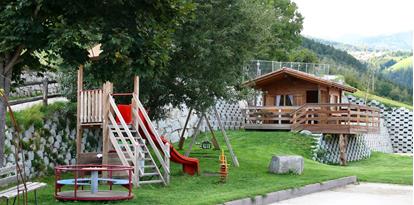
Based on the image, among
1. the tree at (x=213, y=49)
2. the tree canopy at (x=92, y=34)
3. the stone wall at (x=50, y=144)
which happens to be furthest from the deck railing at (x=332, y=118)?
the tree canopy at (x=92, y=34)

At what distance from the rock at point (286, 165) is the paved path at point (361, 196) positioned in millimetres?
1501

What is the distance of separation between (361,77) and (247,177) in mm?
45892

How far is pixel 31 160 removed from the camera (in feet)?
49.7

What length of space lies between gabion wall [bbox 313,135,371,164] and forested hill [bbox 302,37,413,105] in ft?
55.4

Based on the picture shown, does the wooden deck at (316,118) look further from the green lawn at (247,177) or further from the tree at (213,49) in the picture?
the tree at (213,49)

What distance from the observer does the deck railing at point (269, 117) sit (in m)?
31.4

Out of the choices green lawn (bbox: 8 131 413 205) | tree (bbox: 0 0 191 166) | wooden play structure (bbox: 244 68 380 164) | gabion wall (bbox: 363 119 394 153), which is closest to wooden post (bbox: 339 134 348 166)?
wooden play structure (bbox: 244 68 380 164)

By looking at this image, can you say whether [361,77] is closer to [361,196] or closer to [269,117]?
[269,117]

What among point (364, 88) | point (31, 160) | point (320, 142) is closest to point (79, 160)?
point (31, 160)

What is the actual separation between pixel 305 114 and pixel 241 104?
5503 mm

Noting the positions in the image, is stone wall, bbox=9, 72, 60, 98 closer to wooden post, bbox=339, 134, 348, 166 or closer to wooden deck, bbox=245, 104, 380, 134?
wooden deck, bbox=245, 104, 380, 134

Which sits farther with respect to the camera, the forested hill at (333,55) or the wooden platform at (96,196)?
the forested hill at (333,55)

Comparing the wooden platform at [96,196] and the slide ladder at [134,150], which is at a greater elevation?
the slide ladder at [134,150]

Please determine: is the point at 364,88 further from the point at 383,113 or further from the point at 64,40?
the point at 64,40
